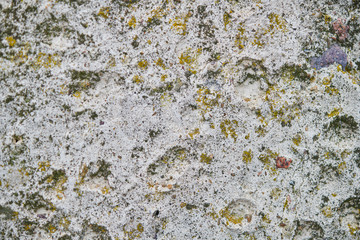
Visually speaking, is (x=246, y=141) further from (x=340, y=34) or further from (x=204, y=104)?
(x=340, y=34)

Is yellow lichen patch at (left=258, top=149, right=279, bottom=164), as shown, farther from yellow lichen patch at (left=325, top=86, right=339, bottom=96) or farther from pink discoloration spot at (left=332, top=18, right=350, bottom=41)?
pink discoloration spot at (left=332, top=18, right=350, bottom=41)

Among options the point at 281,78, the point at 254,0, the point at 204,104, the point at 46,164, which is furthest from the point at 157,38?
the point at 46,164

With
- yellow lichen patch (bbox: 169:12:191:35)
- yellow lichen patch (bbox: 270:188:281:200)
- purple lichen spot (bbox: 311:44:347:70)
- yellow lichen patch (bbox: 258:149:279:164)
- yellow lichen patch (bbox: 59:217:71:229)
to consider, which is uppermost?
yellow lichen patch (bbox: 169:12:191:35)

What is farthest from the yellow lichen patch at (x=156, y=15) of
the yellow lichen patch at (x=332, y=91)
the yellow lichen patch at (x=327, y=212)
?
the yellow lichen patch at (x=327, y=212)

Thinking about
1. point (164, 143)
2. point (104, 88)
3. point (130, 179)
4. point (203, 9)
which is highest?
point (203, 9)

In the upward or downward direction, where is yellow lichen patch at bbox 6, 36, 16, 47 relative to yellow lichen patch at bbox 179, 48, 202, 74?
upward

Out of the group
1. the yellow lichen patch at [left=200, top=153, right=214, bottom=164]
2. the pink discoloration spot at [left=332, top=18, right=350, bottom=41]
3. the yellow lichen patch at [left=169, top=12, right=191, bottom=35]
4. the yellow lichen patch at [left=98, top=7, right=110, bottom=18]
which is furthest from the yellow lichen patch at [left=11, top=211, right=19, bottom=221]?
the pink discoloration spot at [left=332, top=18, right=350, bottom=41]
